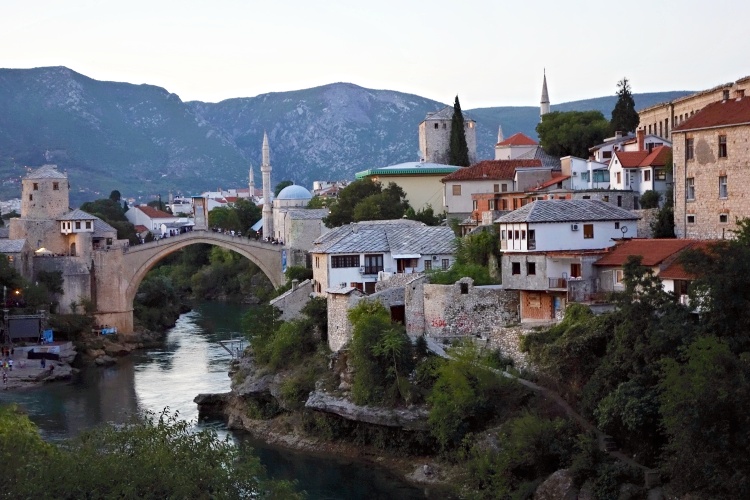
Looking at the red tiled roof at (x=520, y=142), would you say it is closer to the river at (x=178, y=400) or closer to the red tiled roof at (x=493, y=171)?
the red tiled roof at (x=493, y=171)

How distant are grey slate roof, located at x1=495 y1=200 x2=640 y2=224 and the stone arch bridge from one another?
27.5 metres

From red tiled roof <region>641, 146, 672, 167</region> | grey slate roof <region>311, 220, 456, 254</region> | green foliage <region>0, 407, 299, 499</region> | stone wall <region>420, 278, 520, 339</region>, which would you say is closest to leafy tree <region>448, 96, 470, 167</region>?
grey slate roof <region>311, 220, 456, 254</region>

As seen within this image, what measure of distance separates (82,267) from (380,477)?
3355 centimetres

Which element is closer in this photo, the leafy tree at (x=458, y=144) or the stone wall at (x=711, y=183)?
the stone wall at (x=711, y=183)

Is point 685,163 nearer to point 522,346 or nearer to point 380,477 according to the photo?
point 522,346

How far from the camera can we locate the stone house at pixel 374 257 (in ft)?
134

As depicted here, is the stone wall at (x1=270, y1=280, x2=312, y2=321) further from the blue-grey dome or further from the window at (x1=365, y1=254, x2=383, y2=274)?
the blue-grey dome

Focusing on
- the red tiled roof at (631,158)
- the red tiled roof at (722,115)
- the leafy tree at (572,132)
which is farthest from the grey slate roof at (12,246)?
the red tiled roof at (722,115)

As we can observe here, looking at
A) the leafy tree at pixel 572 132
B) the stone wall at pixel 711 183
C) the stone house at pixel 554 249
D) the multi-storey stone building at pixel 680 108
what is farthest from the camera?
the leafy tree at pixel 572 132

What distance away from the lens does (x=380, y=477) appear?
32.0 m

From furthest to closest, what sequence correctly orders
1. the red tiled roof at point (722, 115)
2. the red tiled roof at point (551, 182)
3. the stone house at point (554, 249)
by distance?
the red tiled roof at point (551, 182), the red tiled roof at point (722, 115), the stone house at point (554, 249)

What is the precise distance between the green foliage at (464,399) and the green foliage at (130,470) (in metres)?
7.49

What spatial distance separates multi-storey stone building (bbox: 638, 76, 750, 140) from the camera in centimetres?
4041

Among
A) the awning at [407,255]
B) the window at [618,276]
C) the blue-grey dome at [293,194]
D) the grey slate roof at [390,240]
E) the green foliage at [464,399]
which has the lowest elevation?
the green foliage at [464,399]
